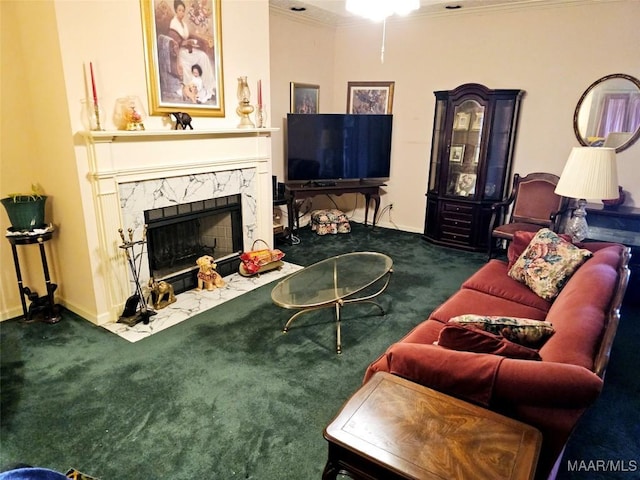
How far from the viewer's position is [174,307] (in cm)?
347

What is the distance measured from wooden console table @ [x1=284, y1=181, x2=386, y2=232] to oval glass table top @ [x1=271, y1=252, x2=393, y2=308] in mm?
1646

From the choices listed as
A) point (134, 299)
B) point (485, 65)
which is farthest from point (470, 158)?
point (134, 299)

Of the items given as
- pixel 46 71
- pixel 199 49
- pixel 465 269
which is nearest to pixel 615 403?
pixel 465 269

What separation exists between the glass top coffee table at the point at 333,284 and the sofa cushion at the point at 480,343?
127 centimetres

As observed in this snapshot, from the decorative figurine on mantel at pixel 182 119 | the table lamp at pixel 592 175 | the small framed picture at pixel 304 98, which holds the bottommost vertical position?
the table lamp at pixel 592 175

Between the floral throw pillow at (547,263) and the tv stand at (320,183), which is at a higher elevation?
the tv stand at (320,183)

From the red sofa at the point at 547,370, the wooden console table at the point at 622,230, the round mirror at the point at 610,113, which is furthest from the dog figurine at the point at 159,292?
the round mirror at the point at 610,113

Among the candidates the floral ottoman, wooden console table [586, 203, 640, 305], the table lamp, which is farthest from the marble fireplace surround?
wooden console table [586, 203, 640, 305]

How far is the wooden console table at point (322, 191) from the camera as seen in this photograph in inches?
205

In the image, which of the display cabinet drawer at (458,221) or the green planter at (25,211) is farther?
the display cabinet drawer at (458,221)

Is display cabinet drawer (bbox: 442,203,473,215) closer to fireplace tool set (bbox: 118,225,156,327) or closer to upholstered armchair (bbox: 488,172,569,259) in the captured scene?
upholstered armchair (bbox: 488,172,569,259)

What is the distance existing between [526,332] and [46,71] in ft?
10.9

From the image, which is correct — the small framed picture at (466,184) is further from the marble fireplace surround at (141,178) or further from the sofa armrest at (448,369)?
the sofa armrest at (448,369)

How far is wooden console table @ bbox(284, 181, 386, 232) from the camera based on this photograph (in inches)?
205
